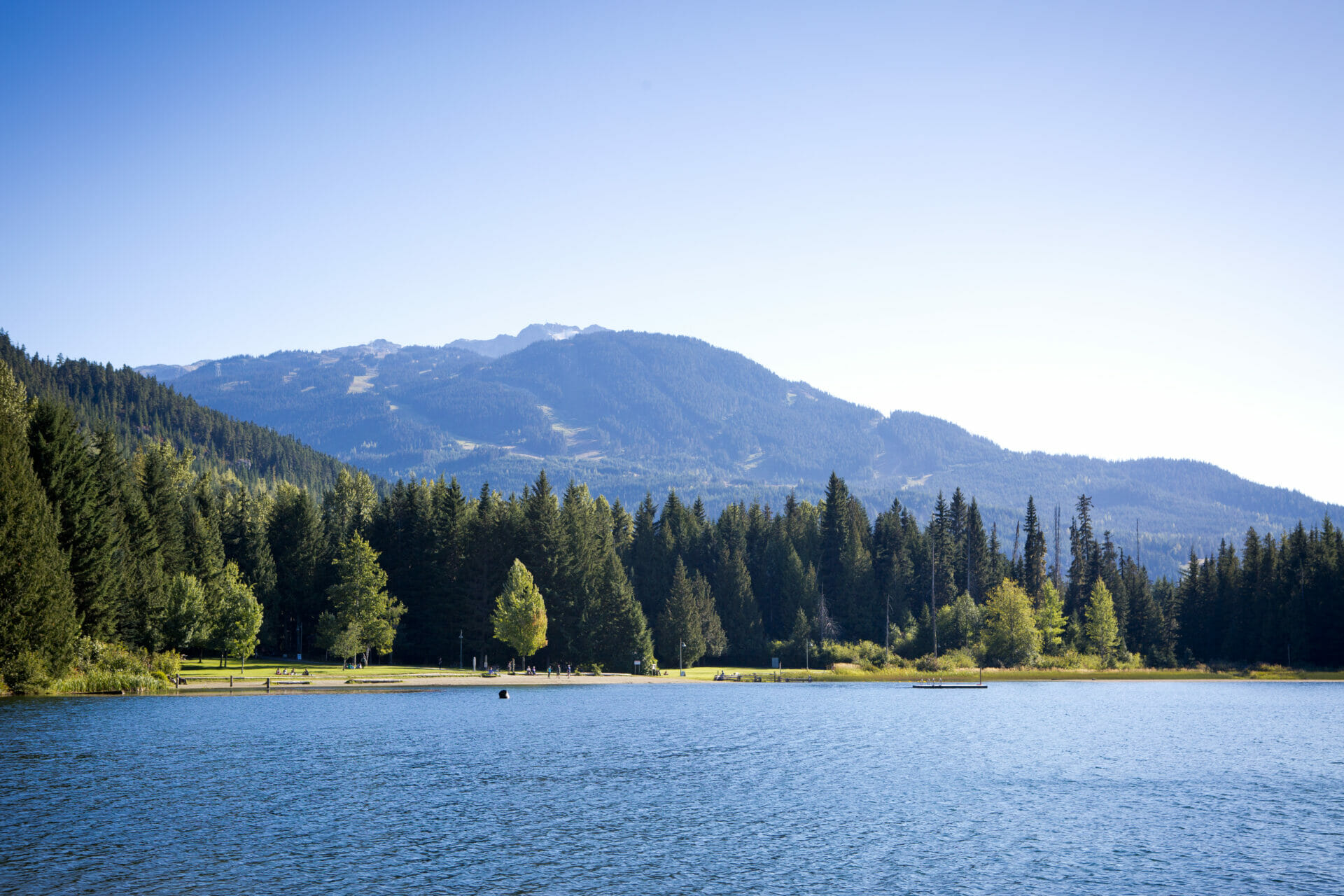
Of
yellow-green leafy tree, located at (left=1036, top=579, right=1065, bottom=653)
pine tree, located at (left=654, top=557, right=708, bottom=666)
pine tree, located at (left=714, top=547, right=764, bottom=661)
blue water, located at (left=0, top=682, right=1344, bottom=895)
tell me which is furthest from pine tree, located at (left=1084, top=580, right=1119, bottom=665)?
blue water, located at (left=0, top=682, right=1344, bottom=895)

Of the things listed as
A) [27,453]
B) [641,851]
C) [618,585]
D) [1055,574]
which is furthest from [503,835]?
[1055,574]

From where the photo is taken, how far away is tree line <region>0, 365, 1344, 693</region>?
76688 millimetres

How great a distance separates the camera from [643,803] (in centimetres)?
4388

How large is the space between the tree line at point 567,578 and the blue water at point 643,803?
619 inches

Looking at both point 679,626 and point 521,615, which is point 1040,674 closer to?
point 679,626

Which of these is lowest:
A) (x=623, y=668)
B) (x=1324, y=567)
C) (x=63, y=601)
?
(x=623, y=668)

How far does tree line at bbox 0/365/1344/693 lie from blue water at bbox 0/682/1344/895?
15.7m

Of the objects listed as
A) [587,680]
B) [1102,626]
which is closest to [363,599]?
[587,680]

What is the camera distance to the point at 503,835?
36656 mm

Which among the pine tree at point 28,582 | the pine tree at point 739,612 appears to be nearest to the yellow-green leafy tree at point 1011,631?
the pine tree at point 739,612

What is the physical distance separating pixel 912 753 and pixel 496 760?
2594 centimetres

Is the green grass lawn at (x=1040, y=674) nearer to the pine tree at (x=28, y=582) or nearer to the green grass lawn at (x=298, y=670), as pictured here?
the green grass lawn at (x=298, y=670)

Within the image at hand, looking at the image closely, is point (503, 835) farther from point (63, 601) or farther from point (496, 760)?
point (63, 601)

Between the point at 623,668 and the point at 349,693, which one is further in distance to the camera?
the point at 623,668
